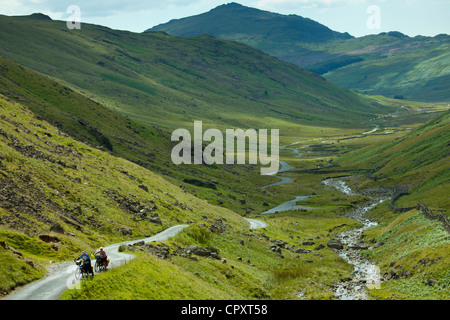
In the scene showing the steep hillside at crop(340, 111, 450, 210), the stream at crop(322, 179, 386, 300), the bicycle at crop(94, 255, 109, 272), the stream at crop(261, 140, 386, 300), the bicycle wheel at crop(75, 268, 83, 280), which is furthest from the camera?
the steep hillside at crop(340, 111, 450, 210)

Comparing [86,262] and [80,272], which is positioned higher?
[86,262]

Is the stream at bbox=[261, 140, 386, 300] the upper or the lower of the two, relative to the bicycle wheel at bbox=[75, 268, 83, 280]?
lower

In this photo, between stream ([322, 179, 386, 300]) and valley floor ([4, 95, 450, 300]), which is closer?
valley floor ([4, 95, 450, 300])

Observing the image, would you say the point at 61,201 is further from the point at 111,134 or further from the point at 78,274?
the point at 111,134

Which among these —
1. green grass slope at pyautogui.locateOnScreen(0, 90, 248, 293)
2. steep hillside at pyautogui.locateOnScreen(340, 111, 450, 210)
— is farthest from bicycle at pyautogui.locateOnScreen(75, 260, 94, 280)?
steep hillside at pyautogui.locateOnScreen(340, 111, 450, 210)

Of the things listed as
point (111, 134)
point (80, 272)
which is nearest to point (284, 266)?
point (80, 272)

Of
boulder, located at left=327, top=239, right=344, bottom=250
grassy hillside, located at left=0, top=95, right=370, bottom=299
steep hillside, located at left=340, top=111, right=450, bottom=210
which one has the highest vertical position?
grassy hillside, located at left=0, top=95, right=370, bottom=299

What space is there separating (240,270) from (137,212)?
22544mm

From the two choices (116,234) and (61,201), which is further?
(61,201)

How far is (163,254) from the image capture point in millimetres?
45219

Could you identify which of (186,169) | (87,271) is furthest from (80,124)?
(87,271)

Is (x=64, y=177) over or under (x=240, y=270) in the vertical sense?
over

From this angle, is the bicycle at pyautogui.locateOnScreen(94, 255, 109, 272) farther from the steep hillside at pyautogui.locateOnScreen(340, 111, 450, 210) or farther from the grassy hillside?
the steep hillside at pyautogui.locateOnScreen(340, 111, 450, 210)

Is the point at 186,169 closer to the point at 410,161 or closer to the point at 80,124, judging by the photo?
the point at 80,124
